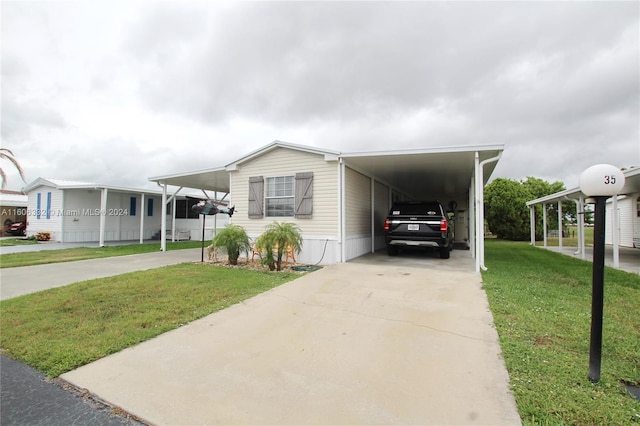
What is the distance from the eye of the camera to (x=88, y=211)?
1593 cm

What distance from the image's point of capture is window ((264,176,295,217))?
9.26 m

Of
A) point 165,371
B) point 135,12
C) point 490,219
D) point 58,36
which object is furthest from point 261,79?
point 490,219

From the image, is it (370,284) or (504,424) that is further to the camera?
(370,284)

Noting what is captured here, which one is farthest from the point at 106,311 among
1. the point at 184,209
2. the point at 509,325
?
the point at 184,209

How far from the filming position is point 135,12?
7.18m

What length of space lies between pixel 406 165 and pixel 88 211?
54.8ft

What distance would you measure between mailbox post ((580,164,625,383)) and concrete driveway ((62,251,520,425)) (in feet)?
2.27

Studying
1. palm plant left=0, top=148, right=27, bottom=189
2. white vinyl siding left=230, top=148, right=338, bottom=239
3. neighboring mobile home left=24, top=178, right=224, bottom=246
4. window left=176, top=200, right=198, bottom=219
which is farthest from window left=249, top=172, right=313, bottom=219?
window left=176, top=200, right=198, bottom=219

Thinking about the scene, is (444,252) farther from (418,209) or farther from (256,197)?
(256,197)

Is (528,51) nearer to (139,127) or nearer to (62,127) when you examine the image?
(139,127)

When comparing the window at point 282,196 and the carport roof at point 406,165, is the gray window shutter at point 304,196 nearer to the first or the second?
the window at point 282,196

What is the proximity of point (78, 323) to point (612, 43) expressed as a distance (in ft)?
42.9

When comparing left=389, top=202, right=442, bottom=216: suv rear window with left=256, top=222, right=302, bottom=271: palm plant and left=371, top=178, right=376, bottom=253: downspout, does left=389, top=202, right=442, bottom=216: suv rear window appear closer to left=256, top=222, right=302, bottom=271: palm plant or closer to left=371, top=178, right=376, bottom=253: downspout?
left=371, top=178, right=376, bottom=253: downspout

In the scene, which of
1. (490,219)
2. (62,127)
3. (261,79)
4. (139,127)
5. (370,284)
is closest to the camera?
(370,284)
